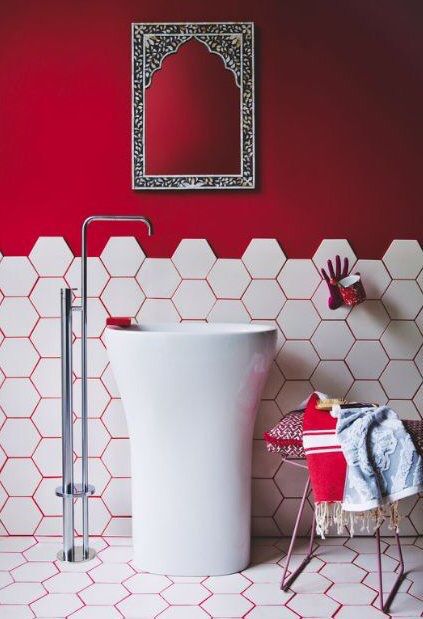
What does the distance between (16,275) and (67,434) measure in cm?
64

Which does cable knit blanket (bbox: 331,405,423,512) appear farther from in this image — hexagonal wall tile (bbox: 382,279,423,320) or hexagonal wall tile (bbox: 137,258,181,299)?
hexagonal wall tile (bbox: 137,258,181,299)

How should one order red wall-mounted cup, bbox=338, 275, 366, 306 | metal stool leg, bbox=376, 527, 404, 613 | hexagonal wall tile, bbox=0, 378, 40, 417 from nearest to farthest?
metal stool leg, bbox=376, 527, 404, 613 < red wall-mounted cup, bbox=338, 275, 366, 306 < hexagonal wall tile, bbox=0, 378, 40, 417

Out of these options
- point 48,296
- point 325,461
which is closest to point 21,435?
point 48,296

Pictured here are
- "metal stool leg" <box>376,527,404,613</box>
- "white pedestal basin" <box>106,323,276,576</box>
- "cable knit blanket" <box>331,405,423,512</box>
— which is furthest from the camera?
"white pedestal basin" <box>106,323,276,576</box>

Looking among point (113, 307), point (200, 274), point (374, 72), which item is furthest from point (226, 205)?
point (374, 72)

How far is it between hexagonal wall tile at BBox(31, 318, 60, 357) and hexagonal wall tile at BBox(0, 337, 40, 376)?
0.09 feet

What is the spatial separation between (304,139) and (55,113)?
931 millimetres

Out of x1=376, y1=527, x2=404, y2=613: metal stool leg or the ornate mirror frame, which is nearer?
x1=376, y1=527, x2=404, y2=613: metal stool leg

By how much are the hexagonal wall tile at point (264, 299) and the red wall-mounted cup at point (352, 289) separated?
229mm

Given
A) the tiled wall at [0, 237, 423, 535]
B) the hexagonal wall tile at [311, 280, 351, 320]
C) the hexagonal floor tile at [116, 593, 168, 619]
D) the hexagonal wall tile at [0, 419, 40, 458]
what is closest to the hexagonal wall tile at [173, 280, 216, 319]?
the tiled wall at [0, 237, 423, 535]

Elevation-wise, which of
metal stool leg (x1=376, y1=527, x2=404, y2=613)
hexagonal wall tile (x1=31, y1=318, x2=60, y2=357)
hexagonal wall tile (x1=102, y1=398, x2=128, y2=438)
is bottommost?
metal stool leg (x1=376, y1=527, x2=404, y2=613)

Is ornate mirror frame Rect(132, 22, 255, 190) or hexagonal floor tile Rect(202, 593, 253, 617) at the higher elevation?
ornate mirror frame Rect(132, 22, 255, 190)

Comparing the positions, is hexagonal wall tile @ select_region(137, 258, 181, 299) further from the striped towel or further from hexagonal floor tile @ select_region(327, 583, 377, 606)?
hexagonal floor tile @ select_region(327, 583, 377, 606)

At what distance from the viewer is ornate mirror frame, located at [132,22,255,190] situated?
261 centimetres
